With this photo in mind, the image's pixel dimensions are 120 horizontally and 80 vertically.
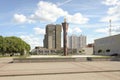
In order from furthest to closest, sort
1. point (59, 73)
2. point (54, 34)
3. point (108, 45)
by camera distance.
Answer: point (54, 34)
point (108, 45)
point (59, 73)

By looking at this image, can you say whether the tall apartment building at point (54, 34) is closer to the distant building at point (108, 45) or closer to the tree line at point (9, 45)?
the distant building at point (108, 45)

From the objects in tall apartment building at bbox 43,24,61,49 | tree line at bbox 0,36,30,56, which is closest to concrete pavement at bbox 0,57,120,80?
tree line at bbox 0,36,30,56

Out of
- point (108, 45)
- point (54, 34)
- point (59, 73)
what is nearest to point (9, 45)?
point (108, 45)

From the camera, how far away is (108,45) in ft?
319

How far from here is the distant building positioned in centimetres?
8781

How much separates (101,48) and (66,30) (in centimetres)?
4614

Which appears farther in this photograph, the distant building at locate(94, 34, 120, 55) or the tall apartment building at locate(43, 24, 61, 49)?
the tall apartment building at locate(43, 24, 61, 49)

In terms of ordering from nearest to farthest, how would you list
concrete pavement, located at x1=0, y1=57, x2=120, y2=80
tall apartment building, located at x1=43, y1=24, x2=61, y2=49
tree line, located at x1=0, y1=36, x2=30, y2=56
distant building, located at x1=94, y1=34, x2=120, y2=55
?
concrete pavement, located at x1=0, y1=57, x2=120, y2=80 < distant building, located at x1=94, y1=34, x2=120, y2=55 < tree line, located at x1=0, y1=36, x2=30, y2=56 < tall apartment building, located at x1=43, y1=24, x2=61, y2=49

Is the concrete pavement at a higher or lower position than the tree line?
lower

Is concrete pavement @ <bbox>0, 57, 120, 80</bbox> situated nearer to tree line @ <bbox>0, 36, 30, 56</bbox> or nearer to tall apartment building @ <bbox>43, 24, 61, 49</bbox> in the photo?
tree line @ <bbox>0, 36, 30, 56</bbox>

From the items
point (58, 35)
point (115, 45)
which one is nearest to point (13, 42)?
point (115, 45)

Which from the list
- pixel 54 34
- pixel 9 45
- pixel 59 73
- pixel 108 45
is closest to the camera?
pixel 59 73

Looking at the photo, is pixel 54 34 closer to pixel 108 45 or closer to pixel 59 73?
pixel 108 45

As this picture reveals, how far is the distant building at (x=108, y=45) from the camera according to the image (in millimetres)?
87812
